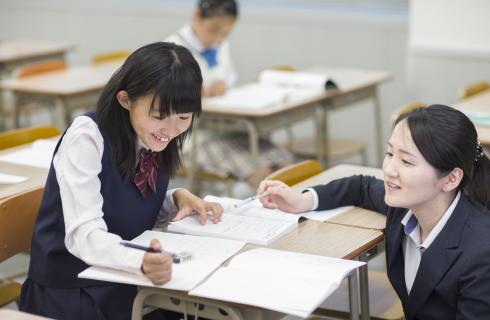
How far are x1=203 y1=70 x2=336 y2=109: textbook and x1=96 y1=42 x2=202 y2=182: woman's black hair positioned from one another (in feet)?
5.87

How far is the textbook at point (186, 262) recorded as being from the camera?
6.18 feet

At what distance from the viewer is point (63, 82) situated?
4.71 metres

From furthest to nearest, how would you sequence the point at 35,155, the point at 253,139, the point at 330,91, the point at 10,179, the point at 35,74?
the point at 35,74 < the point at 330,91 < the point at 253,139 < the point at 35,155 < the point at 10,179

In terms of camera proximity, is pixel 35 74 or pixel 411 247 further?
pixel 35 74

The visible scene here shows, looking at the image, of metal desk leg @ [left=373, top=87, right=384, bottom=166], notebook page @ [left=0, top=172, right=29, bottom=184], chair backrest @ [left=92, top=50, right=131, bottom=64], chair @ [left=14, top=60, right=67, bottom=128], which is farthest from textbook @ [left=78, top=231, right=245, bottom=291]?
chair backrest @ [left=92, top=50, right=131, bottom=64]

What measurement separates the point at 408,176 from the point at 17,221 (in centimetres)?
112

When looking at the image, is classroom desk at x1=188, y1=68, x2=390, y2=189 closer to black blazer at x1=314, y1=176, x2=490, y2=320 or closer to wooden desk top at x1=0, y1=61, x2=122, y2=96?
wooden desk top at x1=0, y1=61, x2=122, y2=96

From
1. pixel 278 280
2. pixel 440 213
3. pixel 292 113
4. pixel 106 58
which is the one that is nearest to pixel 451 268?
pixel 440 213

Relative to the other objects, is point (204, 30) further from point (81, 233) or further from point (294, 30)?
point (81, 233)

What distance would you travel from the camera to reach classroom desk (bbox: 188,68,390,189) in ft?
12.9

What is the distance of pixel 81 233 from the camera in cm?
202

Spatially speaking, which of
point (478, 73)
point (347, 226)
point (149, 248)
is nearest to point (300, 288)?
point (149, 248)

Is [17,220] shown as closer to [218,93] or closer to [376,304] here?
[376,304]

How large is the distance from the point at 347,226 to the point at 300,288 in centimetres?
54
